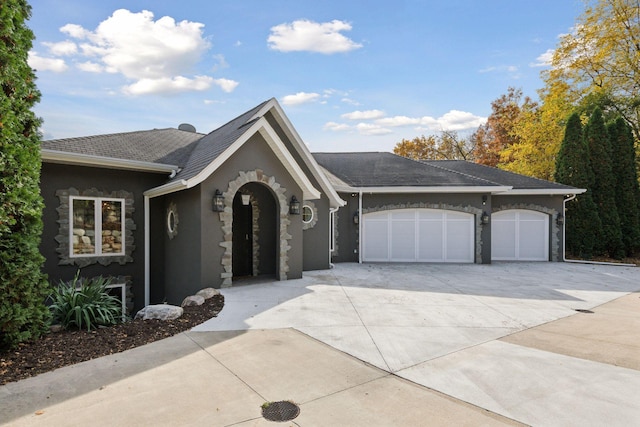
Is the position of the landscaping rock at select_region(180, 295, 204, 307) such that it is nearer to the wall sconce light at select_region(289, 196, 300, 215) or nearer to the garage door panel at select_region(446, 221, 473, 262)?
the wall sconce light at select_region(289, 196, 300, 215)

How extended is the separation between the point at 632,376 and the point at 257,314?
513 cm

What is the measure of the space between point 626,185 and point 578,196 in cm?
261

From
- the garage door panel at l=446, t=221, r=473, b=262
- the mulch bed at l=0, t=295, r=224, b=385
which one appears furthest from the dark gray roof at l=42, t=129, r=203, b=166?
the garage door panel at l=446, t=221, r=473, b=262

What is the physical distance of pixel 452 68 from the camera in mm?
15719

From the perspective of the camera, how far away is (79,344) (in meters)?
4.54

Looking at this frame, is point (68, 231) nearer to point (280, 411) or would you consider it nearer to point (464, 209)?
point (280, 411)

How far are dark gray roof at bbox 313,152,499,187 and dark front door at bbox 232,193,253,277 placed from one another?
185 inches

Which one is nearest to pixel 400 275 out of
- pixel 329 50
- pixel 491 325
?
pixel 491 325

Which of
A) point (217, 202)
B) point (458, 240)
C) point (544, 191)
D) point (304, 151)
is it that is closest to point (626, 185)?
point (544, 191)

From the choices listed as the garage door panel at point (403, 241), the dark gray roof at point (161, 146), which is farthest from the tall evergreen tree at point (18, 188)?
the garage door panel at point (403, 241)

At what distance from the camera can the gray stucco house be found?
7.97 metres

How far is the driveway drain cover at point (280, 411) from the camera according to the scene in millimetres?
2891

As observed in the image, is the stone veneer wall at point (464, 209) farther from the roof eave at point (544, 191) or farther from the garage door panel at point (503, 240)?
the roof eave at point (544, 191)

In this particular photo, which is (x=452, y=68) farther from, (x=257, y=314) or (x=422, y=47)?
(x=257, y=314)
